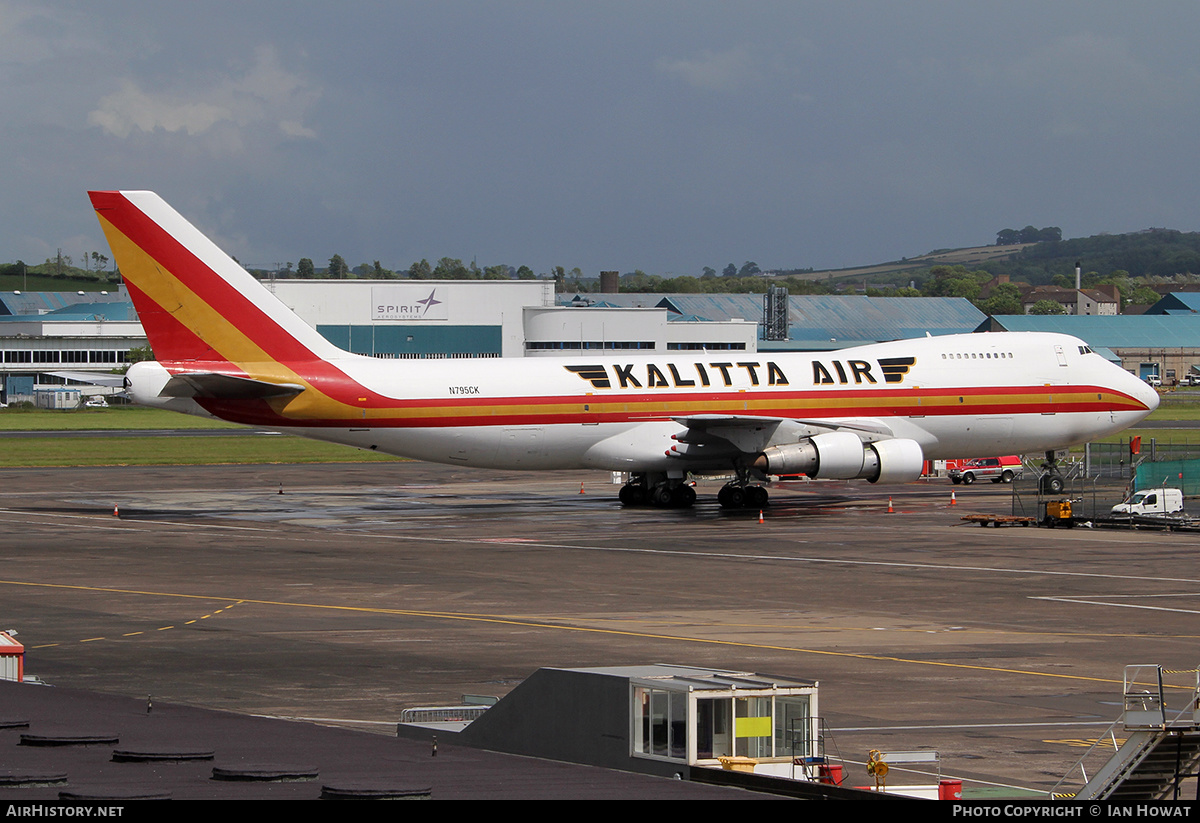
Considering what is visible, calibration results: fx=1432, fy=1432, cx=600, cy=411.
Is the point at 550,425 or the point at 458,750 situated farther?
the point at 550,425

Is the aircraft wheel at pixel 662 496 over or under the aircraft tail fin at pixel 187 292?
under

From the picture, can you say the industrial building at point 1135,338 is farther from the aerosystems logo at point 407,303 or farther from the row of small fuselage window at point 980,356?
the row of small fuselage window at point 980,356

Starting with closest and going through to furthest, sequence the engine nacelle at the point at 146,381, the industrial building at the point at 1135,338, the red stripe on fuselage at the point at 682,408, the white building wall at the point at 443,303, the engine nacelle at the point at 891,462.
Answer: the engine nacelle at the point at 146,381 < the red stripe on fuselage at the point at 682,408 < the engine nacelle at the point at 891,462 < the white building wall at the point at 443,303 < the industrial building at the point at 1135,338

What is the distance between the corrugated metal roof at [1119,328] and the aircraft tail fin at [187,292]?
13809cm

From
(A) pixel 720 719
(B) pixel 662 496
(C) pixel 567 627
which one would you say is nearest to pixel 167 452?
(B) pixel 662 496

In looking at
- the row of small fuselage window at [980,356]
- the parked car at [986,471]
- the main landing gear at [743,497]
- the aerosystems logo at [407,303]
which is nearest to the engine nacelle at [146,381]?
the main landing gear at [743,497]

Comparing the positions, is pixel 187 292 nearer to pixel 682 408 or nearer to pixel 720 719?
pixel 682 408

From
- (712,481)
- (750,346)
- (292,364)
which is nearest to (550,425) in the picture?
(292,364)

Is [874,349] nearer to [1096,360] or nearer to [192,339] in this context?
[1096,360]

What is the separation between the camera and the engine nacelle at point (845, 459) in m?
49.0

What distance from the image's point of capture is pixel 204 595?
107ft
